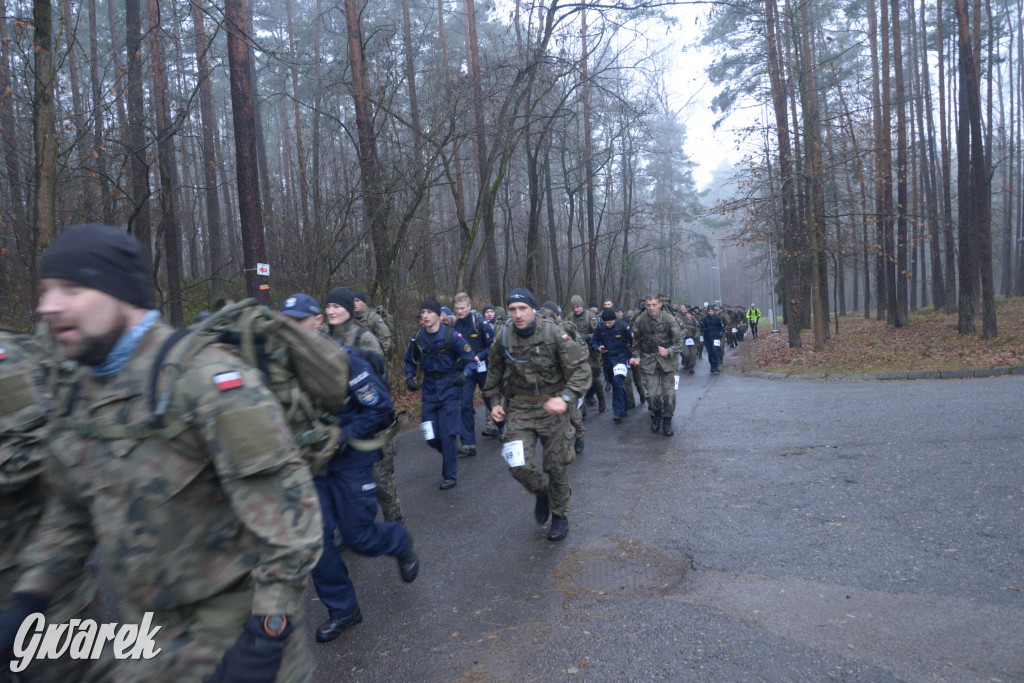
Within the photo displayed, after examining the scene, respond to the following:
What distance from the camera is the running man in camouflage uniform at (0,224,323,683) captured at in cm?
192

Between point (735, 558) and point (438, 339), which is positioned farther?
point (438, 339)

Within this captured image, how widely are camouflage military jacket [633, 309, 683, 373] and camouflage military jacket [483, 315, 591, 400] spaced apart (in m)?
4.64

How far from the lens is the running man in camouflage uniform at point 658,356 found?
10.3 metres

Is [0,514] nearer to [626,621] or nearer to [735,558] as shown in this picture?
[626,621]

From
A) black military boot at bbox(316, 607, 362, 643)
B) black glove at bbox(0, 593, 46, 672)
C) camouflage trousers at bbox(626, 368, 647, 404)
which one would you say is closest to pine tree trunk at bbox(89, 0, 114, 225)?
camouflage trousers at bbox(626, 368, 647, 404)

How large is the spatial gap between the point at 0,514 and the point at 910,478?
705 centimetres

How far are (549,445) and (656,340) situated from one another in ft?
17.0

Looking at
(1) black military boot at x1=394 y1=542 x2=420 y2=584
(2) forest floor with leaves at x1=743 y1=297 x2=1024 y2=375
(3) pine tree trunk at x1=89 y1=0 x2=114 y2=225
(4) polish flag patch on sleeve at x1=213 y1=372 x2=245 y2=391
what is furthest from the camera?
(2) forest floor with leaves at x1=743 y1=297 x2=1024 y2=375

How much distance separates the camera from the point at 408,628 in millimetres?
4309

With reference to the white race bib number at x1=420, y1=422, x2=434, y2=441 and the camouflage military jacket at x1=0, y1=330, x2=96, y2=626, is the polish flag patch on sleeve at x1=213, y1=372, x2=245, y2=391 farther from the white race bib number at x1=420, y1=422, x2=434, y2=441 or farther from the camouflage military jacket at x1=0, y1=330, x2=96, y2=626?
the white race bib number at x1=420, y1=422, x2=434, y2=441

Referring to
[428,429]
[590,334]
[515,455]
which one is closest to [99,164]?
[590,334]

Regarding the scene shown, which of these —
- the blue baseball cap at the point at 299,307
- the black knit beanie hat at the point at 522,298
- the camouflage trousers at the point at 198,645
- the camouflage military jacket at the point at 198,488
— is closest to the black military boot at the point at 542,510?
the black knit beanie hat at the point at 522,298

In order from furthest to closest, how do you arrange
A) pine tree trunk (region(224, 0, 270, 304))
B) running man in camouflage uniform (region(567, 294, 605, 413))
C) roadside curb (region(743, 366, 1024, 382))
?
roadside curb (region(743, 366, 1024, 382))
running man in camouflage uniform (region(567, 294, 605, 413))
pine tree trunk (region(224, 0, 270, 304))

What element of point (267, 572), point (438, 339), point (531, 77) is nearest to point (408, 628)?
point (267, 572)
